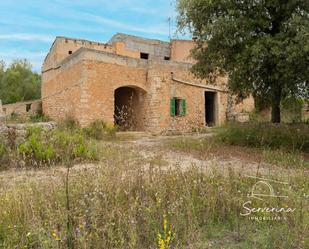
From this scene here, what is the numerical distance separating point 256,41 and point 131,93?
9010 millimetres

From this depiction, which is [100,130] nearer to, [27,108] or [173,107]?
[173,107]

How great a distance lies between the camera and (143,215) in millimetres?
2834

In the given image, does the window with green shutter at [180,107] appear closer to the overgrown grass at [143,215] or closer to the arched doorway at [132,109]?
the arched doorway at [132,109]

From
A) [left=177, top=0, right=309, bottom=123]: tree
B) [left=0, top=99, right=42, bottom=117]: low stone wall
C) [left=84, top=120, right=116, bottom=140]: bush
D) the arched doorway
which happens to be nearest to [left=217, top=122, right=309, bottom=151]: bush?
[left=177, top=0, right=309, bottom=123]: tree

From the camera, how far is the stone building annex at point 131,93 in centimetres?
1257

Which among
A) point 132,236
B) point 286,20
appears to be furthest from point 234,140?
point 132,236

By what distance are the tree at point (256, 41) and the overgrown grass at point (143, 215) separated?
14.8 feet

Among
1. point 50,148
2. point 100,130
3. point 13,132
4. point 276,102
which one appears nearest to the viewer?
point 50,148

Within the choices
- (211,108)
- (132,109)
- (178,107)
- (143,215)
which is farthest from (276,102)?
(211,108)

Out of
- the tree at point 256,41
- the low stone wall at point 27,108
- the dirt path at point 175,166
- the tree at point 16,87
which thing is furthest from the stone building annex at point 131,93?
the tree at point 16,87

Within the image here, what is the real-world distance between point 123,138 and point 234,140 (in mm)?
4526

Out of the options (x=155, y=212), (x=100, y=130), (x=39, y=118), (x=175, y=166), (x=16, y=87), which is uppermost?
(x=16, y=87)

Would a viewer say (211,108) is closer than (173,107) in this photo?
No

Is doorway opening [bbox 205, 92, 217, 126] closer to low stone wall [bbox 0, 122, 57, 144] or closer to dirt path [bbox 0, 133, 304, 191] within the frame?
dirt path [bbox 0, 133, 304, 191]
